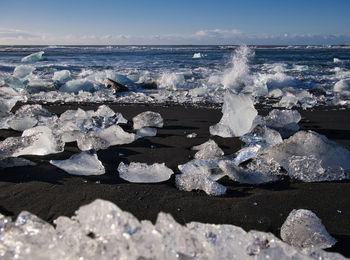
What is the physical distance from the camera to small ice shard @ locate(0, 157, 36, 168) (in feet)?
7.25

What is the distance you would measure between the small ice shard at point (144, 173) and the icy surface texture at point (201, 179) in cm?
13

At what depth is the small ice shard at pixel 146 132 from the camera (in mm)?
3176

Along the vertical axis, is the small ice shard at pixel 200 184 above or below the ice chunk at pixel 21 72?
below

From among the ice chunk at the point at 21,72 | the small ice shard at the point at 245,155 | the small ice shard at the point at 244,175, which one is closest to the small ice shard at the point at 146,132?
the small ice shard at the point at 245,155

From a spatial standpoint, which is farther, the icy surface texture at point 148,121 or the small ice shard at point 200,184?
the icy surface texture at point 148,121

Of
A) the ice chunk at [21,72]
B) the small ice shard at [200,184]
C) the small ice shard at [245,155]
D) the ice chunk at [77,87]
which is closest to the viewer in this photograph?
the small ice shard at [200,184]

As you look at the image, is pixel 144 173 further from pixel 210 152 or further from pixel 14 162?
pixel 14 162

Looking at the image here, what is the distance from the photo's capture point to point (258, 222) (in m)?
1.60

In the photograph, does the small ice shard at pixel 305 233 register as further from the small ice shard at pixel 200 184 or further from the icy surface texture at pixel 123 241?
the small ice shard at pixel 200 184

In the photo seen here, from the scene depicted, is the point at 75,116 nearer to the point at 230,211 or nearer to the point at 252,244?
the point at 230,211


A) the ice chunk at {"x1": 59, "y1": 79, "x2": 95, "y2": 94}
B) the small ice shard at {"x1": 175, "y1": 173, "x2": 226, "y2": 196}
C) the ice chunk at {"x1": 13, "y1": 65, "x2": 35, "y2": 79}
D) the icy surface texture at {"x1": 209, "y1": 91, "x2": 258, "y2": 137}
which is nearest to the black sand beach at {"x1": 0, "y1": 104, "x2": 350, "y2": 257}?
the small ice shard at {"x1": 175, "y1": 173, "x2": 226, "y2": 196}

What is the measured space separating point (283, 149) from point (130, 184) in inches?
44.1

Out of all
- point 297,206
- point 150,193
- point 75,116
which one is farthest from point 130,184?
point 75,116

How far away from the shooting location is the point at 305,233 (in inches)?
55.0
